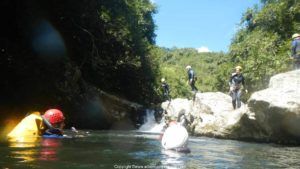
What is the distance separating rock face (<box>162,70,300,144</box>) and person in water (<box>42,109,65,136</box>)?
2683 mm

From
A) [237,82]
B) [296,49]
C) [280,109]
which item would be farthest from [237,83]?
[280,109]

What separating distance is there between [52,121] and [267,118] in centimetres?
634

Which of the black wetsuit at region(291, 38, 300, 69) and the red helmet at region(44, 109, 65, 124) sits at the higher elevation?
the black wetsuit at region(291, 38, 300, 69)

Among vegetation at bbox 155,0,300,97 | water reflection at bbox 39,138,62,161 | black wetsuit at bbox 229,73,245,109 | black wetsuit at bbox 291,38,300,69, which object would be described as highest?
vegetation at bbox 155,0,300,97

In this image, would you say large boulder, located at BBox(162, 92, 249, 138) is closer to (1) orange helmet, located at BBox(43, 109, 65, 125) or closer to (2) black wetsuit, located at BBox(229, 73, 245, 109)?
(2) black wetsuit, located at BBox(229, 73, 245, 109)

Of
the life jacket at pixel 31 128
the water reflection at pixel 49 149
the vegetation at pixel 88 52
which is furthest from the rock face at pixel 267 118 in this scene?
the vegetation at pixel 88 52

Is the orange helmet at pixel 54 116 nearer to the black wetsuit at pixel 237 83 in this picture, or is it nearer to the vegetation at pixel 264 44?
the black wetsuit at pixel 237 83

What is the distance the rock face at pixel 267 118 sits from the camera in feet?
37.1

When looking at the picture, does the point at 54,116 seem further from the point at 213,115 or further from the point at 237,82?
the point at 213,115

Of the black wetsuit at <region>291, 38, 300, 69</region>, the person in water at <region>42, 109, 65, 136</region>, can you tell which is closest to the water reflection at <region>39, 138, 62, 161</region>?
the person in water at <region>42, 109, 65, 136</region>

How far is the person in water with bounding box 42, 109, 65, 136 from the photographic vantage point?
9.17 metres

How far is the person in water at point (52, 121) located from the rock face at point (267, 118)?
8.80ft

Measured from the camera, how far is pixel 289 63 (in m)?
18.6

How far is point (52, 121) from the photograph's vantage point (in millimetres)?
9305
